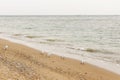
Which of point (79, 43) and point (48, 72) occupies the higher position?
point (48, 72)

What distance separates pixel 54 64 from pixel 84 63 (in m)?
1.75

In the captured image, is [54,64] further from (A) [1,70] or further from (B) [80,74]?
(A) [1,70]

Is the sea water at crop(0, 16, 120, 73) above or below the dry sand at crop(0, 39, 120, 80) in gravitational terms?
below

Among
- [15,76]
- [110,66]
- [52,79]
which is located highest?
[15,76]

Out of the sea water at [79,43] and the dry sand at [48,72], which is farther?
the sea water at [79,43]

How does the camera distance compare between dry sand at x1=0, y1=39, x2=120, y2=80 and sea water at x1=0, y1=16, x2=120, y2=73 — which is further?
sea water at x1=0, y1=16, x2=120, y2=73

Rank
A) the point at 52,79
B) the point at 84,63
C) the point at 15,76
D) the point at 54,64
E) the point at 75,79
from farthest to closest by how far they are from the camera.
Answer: the point at 84,63 < the point at 54,64 < the point at 75,79 < the point at 52,79 < the point at 15,76

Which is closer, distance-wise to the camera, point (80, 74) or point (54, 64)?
point (80, 74)

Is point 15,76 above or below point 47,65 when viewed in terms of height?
above

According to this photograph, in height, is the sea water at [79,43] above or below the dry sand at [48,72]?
below

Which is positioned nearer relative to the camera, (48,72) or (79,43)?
(48,72)

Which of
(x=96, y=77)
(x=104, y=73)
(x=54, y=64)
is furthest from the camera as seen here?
(x=54, y=64)

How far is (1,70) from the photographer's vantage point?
24.9ft

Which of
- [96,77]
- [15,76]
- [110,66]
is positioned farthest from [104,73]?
[15,76]
